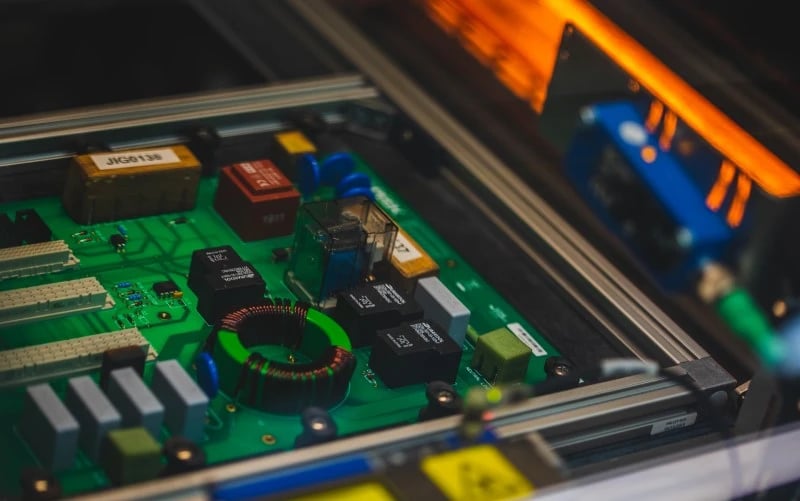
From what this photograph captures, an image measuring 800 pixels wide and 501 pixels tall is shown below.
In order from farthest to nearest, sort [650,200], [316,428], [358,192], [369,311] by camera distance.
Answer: [358,192], [369,311], [316,428], [650,200]

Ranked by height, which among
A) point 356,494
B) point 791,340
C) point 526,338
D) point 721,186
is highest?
point 721,186

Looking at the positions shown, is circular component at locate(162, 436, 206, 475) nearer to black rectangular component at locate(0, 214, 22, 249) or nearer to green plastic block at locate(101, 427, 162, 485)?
green plastic block at locate(101, 427, 162, 485)

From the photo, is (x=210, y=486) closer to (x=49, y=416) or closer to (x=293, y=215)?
(x=49, y=416)

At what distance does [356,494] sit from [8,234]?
1253mm

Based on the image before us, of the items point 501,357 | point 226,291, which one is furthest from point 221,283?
point 501,357

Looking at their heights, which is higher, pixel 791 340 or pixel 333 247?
pixel 791 340

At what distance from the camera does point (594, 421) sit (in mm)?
2930

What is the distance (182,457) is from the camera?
8.55 ft

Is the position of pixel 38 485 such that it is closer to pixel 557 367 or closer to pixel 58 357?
pixel 58 357

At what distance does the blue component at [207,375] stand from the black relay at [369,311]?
374mm

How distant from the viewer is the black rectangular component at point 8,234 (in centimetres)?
319

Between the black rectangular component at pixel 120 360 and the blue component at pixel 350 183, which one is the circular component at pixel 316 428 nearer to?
the black rectangular component at pixel 120 360

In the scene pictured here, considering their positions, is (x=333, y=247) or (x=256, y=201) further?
(x=256, y=201)

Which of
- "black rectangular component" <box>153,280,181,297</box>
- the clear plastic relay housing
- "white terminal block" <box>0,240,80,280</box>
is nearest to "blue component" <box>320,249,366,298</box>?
the clear plastic relay housing
